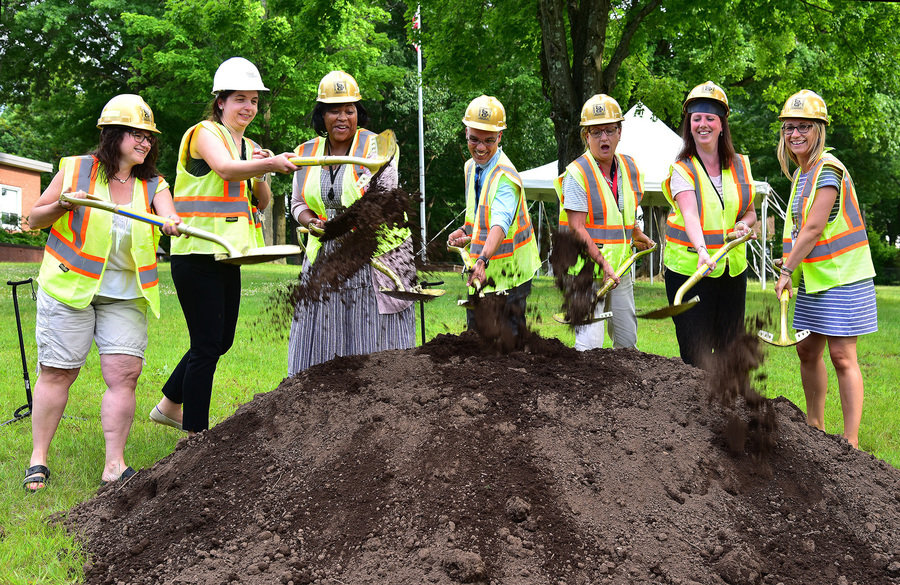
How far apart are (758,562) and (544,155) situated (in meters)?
24.7

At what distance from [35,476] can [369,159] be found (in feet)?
7.27

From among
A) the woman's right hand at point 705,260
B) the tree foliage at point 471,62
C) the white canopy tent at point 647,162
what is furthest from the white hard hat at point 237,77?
the white canopy tent at point 647,162

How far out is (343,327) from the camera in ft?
14.2

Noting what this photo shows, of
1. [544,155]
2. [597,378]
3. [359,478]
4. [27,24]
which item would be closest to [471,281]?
[597,378]

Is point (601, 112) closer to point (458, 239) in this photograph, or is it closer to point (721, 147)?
point (721, 147)

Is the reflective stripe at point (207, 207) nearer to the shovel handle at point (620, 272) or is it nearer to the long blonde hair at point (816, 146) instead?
the shovel handle at point (620, 272)

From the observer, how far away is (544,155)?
26.6 meters

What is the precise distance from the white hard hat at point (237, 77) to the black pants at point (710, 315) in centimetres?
237

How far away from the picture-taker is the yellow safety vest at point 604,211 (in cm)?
435

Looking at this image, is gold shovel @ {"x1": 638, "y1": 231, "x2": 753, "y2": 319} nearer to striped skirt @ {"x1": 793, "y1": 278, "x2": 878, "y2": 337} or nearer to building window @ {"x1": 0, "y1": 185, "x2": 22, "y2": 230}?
striped skirt @ {"x1": 793, "y1": 278, "x2": 878, "y2": 337}

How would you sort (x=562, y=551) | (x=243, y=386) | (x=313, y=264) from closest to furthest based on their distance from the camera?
(x=562, y=551), (x=313, y=264), (x=243, y=386)

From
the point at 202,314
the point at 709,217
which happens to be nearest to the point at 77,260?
the point at 202,314

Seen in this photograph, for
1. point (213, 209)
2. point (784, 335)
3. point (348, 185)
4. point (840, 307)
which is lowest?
point (784, 335)

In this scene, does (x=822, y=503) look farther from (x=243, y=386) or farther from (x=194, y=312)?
(x=243, y=386)
